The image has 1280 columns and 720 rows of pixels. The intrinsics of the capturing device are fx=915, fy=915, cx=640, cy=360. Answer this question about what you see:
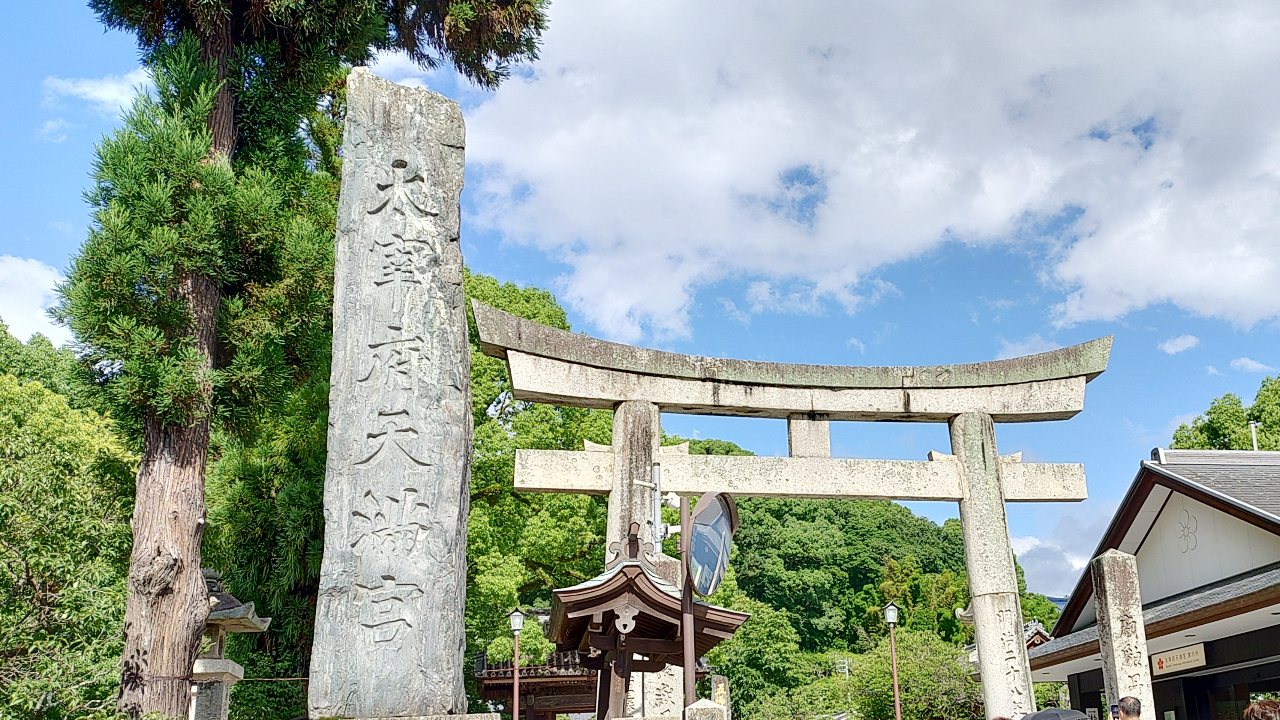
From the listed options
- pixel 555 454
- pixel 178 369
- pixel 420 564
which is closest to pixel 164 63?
pixel 178 369

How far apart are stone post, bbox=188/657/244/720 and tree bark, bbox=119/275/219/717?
1.99 metres

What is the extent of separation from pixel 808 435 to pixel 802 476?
0.72 m

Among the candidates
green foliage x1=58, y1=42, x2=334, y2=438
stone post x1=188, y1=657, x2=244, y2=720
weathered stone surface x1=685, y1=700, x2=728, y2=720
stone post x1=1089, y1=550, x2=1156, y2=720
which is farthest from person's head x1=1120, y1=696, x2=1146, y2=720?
stone post x1=188, y1=657, x2=244, y2=720

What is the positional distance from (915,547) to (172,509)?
1477 inches

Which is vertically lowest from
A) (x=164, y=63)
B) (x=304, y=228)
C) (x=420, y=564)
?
(x=420, y=564)

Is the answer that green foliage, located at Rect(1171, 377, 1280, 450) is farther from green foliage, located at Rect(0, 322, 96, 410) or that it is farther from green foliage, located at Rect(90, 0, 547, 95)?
green foliage, located at Rect(0, 322, 96, 410)

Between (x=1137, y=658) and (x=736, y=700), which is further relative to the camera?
(x=736, y=700)

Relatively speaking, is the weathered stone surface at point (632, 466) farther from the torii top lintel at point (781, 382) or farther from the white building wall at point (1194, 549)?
the white building wall at point (1194, 549)

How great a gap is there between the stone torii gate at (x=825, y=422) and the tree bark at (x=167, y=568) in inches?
138

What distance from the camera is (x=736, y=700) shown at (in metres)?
28.0

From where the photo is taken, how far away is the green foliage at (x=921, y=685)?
65.3 ft

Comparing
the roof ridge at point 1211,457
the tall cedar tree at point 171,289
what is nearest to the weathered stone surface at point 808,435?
the roof ridge at point 1211,457

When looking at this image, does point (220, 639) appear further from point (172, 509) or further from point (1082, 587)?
point (1082, 587)

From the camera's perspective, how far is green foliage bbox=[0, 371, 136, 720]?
792cm
